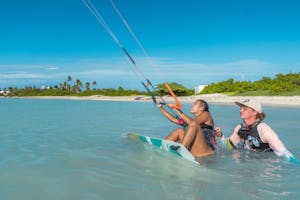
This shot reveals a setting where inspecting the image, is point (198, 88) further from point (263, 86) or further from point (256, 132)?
point (256, 132)

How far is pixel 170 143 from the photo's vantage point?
604 centimetres

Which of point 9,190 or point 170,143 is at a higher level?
point 170,143

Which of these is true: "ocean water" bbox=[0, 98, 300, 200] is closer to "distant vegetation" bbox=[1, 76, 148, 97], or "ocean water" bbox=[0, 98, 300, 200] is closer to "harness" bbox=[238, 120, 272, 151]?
"harness" bbox=[238, 120, 272, 151]

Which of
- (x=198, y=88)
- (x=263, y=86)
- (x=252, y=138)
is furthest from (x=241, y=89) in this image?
(x=252, y=138)

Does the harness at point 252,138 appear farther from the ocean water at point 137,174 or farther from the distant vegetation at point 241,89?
the distant vegetation at point 241,89

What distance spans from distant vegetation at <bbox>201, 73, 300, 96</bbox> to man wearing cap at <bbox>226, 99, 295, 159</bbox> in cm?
3203

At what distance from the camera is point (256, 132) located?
5.53 metres

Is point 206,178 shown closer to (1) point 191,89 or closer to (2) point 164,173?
(2) point 164,173

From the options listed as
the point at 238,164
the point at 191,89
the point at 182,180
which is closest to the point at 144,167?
the point at 182,180

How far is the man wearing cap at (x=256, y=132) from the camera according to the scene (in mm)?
5309

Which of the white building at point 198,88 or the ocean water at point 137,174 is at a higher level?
the white building at point 198,88

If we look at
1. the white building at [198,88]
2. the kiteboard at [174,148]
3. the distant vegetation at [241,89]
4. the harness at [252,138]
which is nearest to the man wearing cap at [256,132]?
the harness at [252,138]

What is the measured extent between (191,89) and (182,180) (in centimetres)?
5581

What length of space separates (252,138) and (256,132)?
183 mm
